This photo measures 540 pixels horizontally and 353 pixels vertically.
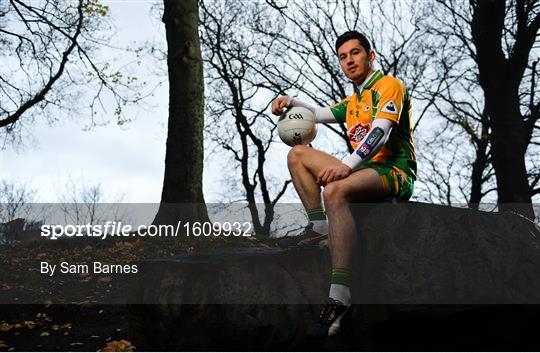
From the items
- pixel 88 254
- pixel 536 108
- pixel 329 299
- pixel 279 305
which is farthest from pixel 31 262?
pixel 536 108

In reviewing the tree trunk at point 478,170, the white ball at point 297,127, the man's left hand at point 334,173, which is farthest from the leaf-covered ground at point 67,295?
the tree trunk at point 478,170

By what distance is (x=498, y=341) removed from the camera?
4801 millimetres

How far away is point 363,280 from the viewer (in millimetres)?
4516

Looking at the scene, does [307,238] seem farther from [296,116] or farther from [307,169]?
[296,116]

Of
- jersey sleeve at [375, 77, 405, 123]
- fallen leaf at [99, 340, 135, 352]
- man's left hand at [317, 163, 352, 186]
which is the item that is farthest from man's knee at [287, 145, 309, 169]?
fallen leaf at [99, 340, 135, 352]

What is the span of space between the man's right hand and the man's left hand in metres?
0.95

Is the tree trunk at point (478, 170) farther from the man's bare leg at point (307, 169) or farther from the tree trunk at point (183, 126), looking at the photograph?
the man's bare leg at point (307, 169)

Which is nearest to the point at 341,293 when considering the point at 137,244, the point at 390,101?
the point at 390,101

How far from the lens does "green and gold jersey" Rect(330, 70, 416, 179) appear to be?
436 centimetres

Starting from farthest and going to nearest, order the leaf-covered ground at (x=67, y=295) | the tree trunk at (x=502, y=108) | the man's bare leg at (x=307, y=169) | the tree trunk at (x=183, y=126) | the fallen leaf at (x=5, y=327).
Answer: the tree trunk at (x=502, y=108) → the tree trunk at (x=183, y=126) → the fallen leaf at (x=5, y=327) → the leaf-covered ground at (x=67, y=295) → the man's bare leg at (x=307, y=169)

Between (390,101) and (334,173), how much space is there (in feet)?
2.33

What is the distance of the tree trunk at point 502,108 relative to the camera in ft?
34.2

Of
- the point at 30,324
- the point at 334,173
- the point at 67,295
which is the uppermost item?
the point at 334,173

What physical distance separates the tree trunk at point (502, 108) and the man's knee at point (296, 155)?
22.7ft
